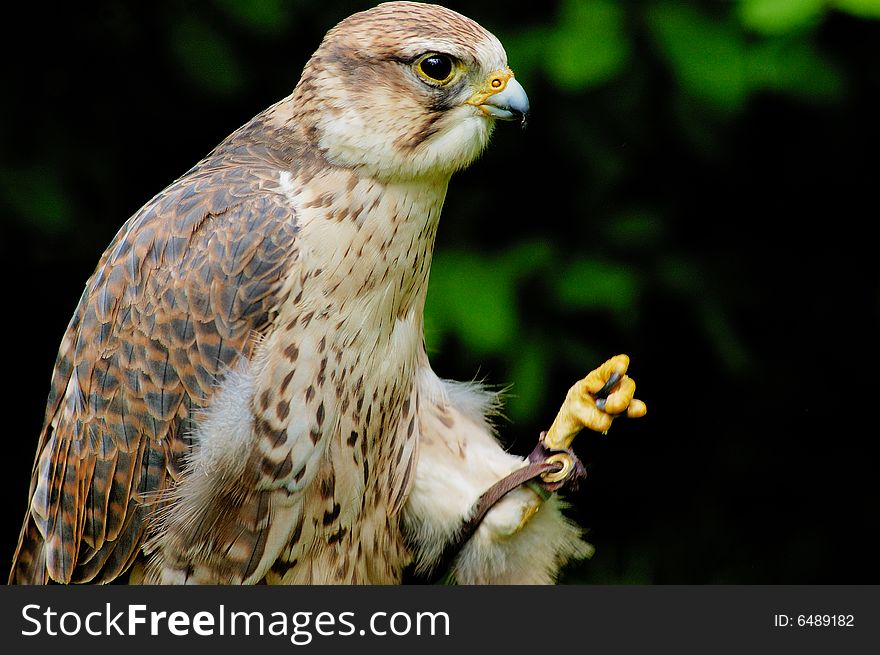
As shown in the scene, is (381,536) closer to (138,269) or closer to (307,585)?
(307,585)

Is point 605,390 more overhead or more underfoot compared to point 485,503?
more overhead

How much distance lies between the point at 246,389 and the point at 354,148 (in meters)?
0.56

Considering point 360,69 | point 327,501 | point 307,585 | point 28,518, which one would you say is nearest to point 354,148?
point 360,69

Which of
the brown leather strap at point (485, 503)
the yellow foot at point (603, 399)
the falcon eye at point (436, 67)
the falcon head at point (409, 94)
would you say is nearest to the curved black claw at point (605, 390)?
the yellow foot at point (603, 399)

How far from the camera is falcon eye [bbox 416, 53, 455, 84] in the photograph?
2.47 m

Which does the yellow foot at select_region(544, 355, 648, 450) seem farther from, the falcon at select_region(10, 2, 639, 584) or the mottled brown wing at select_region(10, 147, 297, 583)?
the mottled brown wing at select_region(10, 147, 297, 583)

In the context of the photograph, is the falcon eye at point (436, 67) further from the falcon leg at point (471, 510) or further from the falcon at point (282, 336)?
the falcon leg at point (471, 510)

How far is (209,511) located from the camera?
2.57 meters

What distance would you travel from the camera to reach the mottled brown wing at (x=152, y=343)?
250 cm

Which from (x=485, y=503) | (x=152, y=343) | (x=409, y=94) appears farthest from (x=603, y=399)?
(x=152, y=343)

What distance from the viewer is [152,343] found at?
101 inches

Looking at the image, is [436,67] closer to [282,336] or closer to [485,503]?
[282,336]

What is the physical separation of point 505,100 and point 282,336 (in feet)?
2.27

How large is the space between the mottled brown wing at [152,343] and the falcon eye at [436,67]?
15.9 inches
